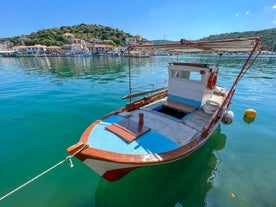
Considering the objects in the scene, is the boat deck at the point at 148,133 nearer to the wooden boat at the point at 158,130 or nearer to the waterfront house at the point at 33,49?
the wooden boat at the point at 158,130

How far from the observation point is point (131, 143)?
422 cm

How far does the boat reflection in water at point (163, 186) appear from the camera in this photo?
4.37 meters

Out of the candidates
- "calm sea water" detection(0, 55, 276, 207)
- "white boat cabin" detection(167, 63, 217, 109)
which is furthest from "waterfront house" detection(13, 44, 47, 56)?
"white boat cabin" detection(167, 63, 217, 109)

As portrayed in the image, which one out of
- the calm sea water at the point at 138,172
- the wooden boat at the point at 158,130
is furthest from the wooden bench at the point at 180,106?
the calm sea water at the point at 138,172

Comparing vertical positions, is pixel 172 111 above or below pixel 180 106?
below

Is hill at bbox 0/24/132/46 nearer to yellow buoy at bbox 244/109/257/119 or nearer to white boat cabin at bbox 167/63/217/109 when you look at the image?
white boat cabin at bbox 167/63/217/109

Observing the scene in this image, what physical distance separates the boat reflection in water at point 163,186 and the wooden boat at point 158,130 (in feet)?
3.14

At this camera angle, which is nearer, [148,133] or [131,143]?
[131,143]

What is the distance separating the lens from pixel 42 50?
95375 mm

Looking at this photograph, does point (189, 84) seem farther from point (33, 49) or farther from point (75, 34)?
point (75, 34)

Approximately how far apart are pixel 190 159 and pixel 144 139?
278cm

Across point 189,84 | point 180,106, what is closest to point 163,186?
point 180,106

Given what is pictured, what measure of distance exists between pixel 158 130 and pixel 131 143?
122 centimetres

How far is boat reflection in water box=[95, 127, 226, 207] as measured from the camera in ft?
14.3
